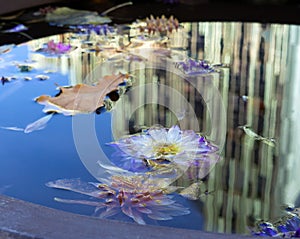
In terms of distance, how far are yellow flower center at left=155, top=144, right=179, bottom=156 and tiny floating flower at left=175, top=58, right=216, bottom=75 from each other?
1.32 ft

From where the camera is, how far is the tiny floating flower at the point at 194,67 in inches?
62.4

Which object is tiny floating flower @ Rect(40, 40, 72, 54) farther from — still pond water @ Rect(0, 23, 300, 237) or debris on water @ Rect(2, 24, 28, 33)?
debris on water @ Rect(2, 24, 28, 33)

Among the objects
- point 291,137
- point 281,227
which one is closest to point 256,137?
point 291,137

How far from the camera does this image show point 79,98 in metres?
1.44

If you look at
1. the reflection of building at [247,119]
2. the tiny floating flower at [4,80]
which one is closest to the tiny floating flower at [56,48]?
the tiny floating flower at [4,80]

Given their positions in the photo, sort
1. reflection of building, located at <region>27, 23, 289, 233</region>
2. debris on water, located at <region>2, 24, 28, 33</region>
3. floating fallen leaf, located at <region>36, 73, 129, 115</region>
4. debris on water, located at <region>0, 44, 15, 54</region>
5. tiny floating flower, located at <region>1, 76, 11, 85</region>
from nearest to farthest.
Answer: reflection of building, located at <region>27, 23, 289, 233</region>, floating fallen leaf, located at <region>36, 73, 129, 115</region>, tiny floating flower, located at <region>1, 76, 11, 85</region>, debris on water, located at <region>0, 44, 15, 54</region>, debris on water, located at <region>2, 24, 28, 33</region>

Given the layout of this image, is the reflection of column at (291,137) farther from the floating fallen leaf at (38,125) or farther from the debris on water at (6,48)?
the debris on water at (6,48)

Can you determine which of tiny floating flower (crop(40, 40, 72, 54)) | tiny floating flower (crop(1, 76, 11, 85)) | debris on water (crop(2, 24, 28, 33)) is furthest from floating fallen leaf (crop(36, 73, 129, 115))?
debris on water (crop(2, 24, 28, 33))

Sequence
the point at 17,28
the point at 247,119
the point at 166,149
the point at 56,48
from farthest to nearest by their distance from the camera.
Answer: the point at 17,28, the point at 56,48, the point at 247,119, the point at 166,149

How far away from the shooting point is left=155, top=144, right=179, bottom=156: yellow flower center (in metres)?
1.18

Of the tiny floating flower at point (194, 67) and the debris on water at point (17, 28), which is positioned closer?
the tiny floating flower at point (194, 67)

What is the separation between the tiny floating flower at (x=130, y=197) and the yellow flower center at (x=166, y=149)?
0.10 meters

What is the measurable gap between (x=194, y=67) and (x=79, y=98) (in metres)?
0.33

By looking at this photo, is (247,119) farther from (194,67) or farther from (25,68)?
(25,68)
